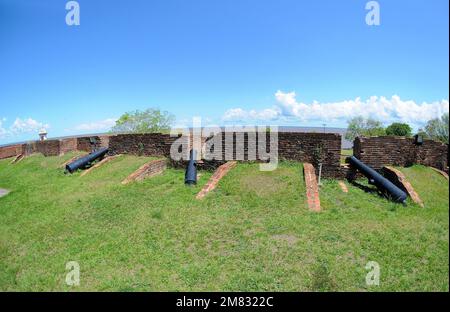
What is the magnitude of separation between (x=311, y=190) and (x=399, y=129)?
46300 millimetres

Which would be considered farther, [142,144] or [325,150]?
[142,144]

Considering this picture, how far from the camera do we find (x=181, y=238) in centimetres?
621

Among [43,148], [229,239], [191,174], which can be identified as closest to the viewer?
[229,239]

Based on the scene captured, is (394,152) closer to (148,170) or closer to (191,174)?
(191,174)

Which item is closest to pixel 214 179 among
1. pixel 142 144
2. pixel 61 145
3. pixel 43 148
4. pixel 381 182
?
pixel 381 182

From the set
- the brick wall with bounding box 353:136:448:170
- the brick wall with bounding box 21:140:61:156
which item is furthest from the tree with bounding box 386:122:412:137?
the brick wall with bounding box 21:140:61:156

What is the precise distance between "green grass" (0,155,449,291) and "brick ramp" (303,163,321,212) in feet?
0.78

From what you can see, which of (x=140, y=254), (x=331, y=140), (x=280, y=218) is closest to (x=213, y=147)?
(x=331, y=140)

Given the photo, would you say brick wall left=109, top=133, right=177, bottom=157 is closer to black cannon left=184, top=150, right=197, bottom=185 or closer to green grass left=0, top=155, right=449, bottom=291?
black cannon left=184, top=150, right=197, bottom=185

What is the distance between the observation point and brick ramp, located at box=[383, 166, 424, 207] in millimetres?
8070

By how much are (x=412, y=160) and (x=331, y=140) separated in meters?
3.43

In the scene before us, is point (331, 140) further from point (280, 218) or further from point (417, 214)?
point (280, 218)

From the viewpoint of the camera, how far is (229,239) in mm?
6102
